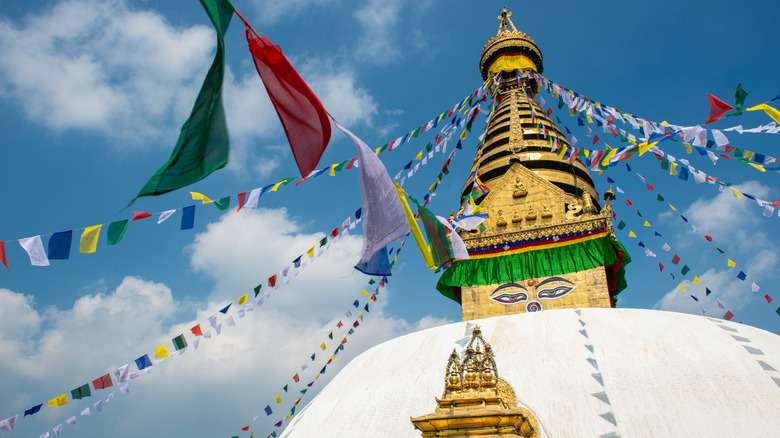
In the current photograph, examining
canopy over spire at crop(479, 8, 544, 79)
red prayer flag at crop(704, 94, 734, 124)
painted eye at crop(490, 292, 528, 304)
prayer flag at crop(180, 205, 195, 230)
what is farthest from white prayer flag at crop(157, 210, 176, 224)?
canopy over spire at crop(479, 8, 544, 79)

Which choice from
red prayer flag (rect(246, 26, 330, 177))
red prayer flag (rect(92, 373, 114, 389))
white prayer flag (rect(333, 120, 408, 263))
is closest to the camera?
red prayer flag (rect(246, 26, 330, 177))

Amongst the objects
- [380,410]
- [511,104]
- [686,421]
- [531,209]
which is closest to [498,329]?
[380,410]

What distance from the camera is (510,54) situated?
49.5 ft

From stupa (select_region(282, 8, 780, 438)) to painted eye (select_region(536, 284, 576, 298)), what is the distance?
0.06 feet

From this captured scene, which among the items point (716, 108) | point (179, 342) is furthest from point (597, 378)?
point (179, 342)

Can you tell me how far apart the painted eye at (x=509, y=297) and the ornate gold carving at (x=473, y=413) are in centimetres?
476

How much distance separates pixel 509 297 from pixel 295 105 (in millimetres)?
7161

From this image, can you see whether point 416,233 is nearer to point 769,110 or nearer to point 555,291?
point 769,110

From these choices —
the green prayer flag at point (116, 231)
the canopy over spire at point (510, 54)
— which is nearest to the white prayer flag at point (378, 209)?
the green prayer flag at point (116, 231)

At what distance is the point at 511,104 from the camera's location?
13.7m

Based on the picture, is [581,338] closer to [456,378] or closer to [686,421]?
[686,421]

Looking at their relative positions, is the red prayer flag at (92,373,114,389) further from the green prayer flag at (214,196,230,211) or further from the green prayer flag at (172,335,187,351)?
the green prayer flag at (214,196,230,211)

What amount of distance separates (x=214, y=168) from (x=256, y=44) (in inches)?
35.2

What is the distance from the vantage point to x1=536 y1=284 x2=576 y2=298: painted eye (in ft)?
29.4
